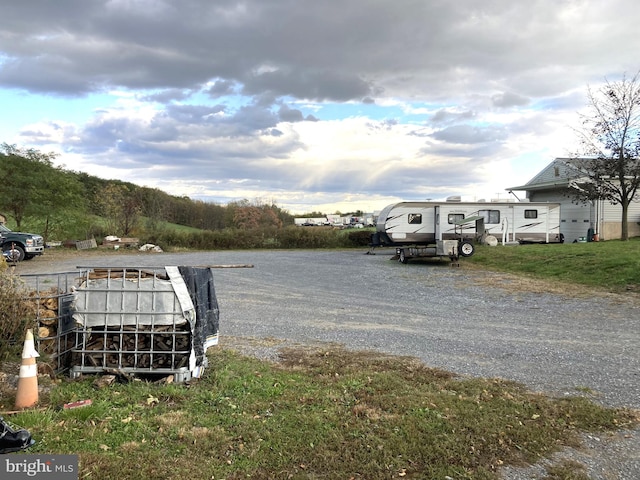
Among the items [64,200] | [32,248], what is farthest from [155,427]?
[64,200]

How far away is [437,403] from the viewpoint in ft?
12.8

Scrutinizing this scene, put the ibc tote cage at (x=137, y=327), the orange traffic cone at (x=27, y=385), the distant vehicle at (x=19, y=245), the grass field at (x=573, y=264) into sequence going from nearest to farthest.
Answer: the orange traffic cone at (x=27, y=385) < the ibc tote cage at (x=137, y=327) < the grass field at (x=573, y=264) < the distant vehicle at (x=19, y=245)

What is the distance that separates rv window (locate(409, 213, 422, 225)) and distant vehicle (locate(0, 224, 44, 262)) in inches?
671

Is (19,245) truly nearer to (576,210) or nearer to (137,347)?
(137,347)

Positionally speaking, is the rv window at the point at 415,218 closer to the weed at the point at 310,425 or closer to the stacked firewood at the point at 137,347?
the weed at the point at 310,425

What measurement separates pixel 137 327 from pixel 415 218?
20.0m

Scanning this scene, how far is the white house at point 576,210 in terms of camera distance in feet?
82.9

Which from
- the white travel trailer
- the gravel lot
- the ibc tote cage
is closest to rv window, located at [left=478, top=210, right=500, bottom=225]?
the white travel trailer

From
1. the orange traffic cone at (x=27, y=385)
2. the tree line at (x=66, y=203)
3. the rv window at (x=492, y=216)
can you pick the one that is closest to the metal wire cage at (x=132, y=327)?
the orange traffic cone at (x=27, y=385)

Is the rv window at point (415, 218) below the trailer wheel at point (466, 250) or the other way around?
the other way around

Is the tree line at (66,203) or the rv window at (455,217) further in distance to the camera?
the tree line at (66,203)

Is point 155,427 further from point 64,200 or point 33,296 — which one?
point 64,200

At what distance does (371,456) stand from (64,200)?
27190 millimetres

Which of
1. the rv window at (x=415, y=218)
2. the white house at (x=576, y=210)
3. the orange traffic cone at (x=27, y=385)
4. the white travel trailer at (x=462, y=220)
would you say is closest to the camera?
the orange traffic cone at (x=27, y=385)
